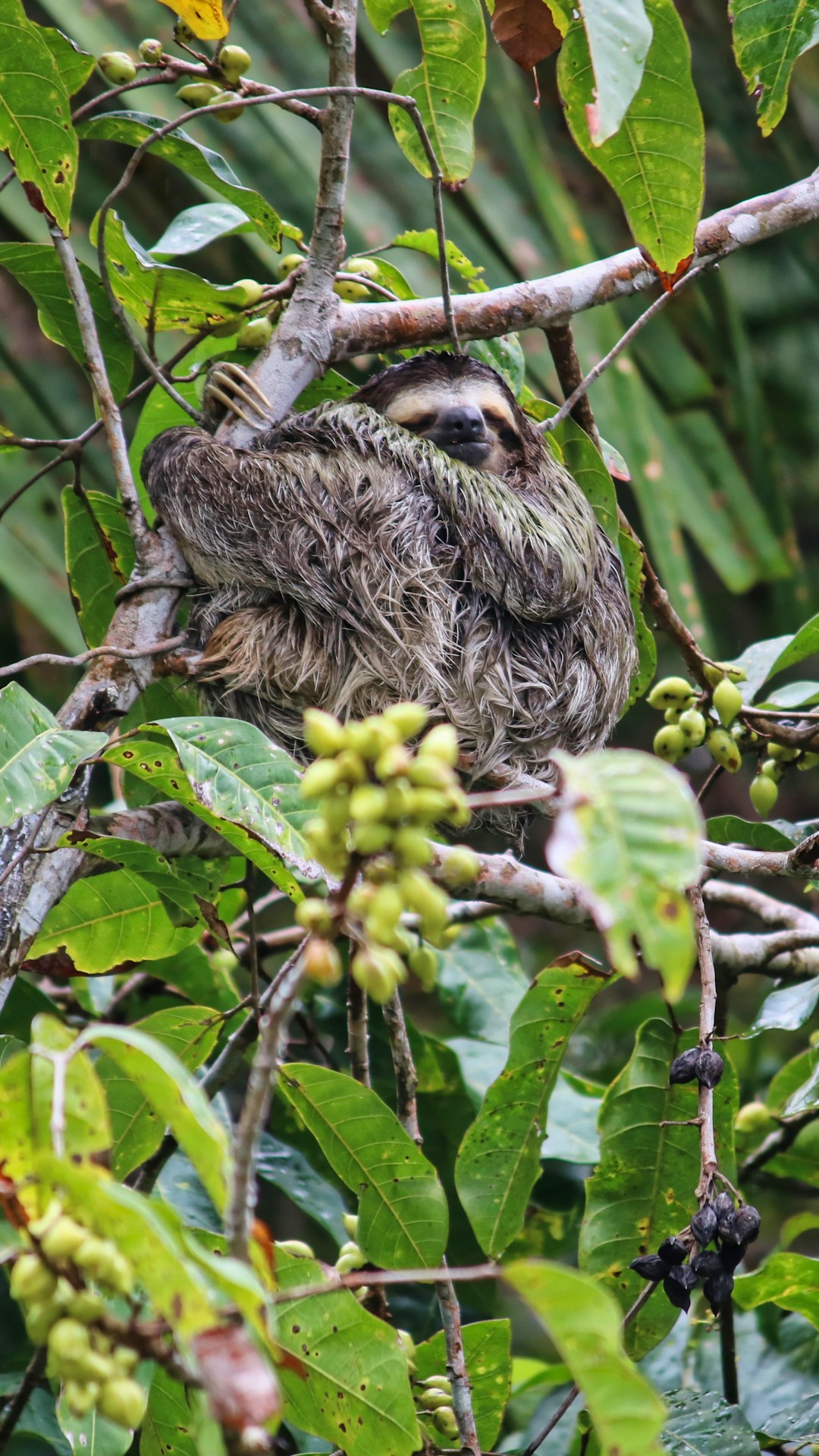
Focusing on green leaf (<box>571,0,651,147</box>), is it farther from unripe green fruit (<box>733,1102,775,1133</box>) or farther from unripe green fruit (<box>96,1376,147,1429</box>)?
unripe green fruit (<box>733,1102,775,1133</box>)

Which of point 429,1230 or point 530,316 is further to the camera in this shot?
point 530,316

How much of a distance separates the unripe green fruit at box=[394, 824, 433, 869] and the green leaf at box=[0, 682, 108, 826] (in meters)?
0.78

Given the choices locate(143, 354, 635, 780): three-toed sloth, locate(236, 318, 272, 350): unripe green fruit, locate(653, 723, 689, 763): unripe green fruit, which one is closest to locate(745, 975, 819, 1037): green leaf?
locate(653, 723, 689, 763): unripe green fruit

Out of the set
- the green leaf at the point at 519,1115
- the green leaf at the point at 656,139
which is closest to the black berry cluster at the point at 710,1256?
the green leaf at the point at 519,1115

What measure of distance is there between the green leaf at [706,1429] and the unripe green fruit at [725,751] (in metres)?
1.13

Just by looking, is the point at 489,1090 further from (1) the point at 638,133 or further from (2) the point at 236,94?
(2) the point at 236,94

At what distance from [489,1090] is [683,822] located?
4.52 feet

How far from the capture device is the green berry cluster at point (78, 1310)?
0.91m

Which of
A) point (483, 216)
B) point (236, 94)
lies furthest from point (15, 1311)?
point (483, 216)

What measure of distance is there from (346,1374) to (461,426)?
203 cm

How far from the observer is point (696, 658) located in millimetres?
2633

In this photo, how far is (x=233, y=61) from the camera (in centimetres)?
223

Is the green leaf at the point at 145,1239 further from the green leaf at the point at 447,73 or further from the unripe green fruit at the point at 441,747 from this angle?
the green leaf at the point at 447,73

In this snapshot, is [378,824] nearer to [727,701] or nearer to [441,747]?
[441,747]
